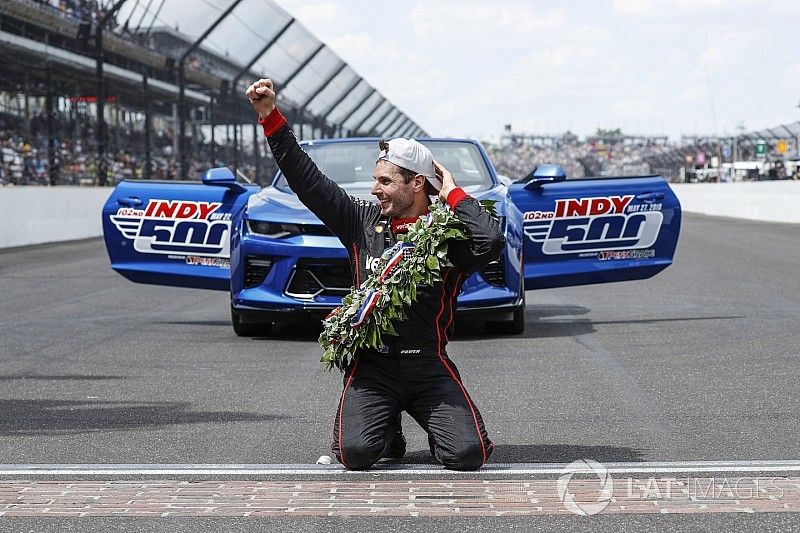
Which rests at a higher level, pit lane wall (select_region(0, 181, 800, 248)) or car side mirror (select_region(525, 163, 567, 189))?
car side mirror (select_region(525, 163, 567, 189))

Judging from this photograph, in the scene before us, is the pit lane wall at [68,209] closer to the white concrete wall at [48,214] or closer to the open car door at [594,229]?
the white concrete wall at [48,214]

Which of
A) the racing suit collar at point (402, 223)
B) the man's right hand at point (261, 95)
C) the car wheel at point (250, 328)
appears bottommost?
the car wheel at point (250, 328)

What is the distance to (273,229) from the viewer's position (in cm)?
985

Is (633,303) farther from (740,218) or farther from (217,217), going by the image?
(740,218)

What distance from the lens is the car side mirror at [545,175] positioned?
10461mm

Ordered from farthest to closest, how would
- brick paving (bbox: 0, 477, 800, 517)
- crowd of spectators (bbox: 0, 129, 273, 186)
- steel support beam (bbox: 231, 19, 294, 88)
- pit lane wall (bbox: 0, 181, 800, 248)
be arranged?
steel support beam (bbox: 231, 19, 294, 88) → crowd of spectators (bbox: 0, 129, 273, 186) → pit lane wall (bbox: 0, 181, 800, 248) → brick paving (bbox: 0, 477, 800, 517)

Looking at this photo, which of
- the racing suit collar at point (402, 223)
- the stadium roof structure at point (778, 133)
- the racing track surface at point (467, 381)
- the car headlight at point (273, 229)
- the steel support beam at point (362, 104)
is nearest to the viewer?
the racing suit collar at point (402, 223)

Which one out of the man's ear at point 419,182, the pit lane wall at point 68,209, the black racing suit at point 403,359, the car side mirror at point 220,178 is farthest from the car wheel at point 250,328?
the pit lane wall at point 68,209

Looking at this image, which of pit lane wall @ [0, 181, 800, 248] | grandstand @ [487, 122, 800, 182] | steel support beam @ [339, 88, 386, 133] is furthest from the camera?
grandstand @ [487, 122, 800, 182]

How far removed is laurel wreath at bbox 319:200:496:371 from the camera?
5746mm

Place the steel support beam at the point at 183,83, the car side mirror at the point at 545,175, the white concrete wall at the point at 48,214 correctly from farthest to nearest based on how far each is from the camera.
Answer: the steel support beam at the point at 183,83 < the white concrete wall at the point at 48,214 < the car side mirror at the point at 545,175

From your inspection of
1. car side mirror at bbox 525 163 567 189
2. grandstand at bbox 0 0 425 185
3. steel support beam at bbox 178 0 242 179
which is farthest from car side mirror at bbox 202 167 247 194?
steel support beam at bbox 178 0 242 179

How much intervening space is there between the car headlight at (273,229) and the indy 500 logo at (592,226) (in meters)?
1.87

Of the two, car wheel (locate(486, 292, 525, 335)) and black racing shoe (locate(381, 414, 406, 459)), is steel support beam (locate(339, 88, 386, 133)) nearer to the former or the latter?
car wheel (locate(486, 292, 525, 335))
